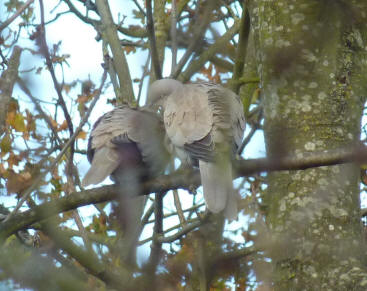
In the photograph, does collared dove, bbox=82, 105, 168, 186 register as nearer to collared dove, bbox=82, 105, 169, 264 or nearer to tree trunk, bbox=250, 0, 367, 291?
collared dove, bbox=82, 105, 169, 264

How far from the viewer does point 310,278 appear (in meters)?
2.90

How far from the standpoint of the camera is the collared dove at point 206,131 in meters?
3.48

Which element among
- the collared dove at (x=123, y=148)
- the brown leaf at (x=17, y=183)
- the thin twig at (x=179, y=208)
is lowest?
the brown leaf at (x=17, y=183)

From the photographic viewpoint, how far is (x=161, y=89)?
4.52m

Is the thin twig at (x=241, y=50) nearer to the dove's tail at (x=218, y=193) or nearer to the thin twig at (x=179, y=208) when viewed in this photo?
the thin twig at (x=179, y=208)

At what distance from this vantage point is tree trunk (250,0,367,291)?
2.89 meters

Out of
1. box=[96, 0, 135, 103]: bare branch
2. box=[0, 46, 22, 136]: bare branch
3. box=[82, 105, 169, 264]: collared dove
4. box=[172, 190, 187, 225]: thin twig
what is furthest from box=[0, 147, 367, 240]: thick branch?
box=[96, 0, 135, 103]: bare branch

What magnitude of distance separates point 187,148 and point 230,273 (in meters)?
2.44

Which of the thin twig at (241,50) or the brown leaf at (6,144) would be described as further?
the thin twig at (241,50)

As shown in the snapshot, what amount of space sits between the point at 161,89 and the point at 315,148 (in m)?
1.70

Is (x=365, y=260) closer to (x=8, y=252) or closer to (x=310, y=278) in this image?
(x=310, y=278)


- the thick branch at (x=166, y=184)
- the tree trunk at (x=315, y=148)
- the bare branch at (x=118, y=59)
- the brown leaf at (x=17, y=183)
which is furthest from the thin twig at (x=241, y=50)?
the brown leaf at (x=17, y=183)

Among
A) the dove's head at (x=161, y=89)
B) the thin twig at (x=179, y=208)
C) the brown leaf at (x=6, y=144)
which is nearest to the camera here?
the brown leaf at (x=6, y=144)

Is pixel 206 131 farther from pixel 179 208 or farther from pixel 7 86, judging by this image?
pixel 7 86
